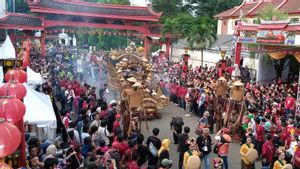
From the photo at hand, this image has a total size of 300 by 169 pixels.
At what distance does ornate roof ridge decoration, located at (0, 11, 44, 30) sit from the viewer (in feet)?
79.5

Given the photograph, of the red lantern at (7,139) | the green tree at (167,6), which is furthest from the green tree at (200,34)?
the red lantern at (7,139)

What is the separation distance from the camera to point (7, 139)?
183 inches

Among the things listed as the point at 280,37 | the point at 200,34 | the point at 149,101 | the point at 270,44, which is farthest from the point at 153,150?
the point at 200,34

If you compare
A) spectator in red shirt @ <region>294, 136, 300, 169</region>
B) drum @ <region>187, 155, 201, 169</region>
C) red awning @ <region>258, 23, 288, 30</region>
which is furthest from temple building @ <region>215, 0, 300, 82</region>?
drum @ <region>187, 155, 201, 169</region>

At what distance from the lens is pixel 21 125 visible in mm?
6145

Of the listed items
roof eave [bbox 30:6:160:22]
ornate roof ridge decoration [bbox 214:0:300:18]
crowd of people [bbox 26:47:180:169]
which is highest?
ornate roof ridge decoration [bbox 214:0:300:18]

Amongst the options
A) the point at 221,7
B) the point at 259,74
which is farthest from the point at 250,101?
the point at 221,7

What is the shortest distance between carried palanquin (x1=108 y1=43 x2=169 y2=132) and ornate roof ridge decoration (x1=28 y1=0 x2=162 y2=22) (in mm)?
9775

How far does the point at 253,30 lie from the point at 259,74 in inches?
147

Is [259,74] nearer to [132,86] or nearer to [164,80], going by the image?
[164,80]

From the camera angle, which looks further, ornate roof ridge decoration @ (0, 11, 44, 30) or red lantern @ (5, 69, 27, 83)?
ornate roof ridge decoration @ (0, 11, 44, 30)

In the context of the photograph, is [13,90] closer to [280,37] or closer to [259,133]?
[259,133]

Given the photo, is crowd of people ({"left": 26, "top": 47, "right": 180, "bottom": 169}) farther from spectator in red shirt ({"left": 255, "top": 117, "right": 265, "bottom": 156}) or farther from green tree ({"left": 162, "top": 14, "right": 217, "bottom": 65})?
green tree ({"left": 162, "top": 14, "right": 217, "bottom": 65})

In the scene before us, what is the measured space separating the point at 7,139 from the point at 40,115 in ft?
13.0
